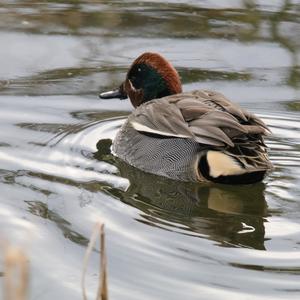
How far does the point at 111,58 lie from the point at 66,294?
4.65 metres

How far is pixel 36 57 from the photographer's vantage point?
878 centimetres

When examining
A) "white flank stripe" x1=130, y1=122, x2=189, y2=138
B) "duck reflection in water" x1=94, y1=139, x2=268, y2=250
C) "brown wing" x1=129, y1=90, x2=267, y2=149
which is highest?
"brown wing" x1=129, y1=90, x2=267, y2=149

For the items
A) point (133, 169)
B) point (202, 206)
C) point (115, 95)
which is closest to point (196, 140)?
point (202, 206)

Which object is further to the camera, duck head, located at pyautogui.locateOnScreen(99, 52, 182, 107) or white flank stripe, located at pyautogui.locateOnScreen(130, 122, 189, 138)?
duck head, located at pyautogui.locateOnScreen(99, 52, 182, 107)

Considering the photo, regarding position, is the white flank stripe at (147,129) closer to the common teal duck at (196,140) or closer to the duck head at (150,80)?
the common teal duck at (196,140)

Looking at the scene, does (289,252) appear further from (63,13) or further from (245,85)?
(63,13)

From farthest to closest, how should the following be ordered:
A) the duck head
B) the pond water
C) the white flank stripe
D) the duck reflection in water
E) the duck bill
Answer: the duck bill
the duck head
the white flank stripe
the duck reflection in water
the pond water

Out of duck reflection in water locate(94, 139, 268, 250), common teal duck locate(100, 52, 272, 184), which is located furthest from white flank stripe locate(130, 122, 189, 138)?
duck reflection in water locate(94, 139, 268, 250)

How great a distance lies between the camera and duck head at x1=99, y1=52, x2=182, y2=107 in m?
7.13

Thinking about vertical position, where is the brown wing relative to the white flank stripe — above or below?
above

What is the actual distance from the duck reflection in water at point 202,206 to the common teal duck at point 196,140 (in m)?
0.07

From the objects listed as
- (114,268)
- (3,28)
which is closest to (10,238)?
(114,268)

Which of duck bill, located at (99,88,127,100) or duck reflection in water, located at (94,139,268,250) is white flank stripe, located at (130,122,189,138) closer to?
duck reflection in water, located at (94,139,268,250)

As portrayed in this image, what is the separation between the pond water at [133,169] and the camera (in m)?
4.80
